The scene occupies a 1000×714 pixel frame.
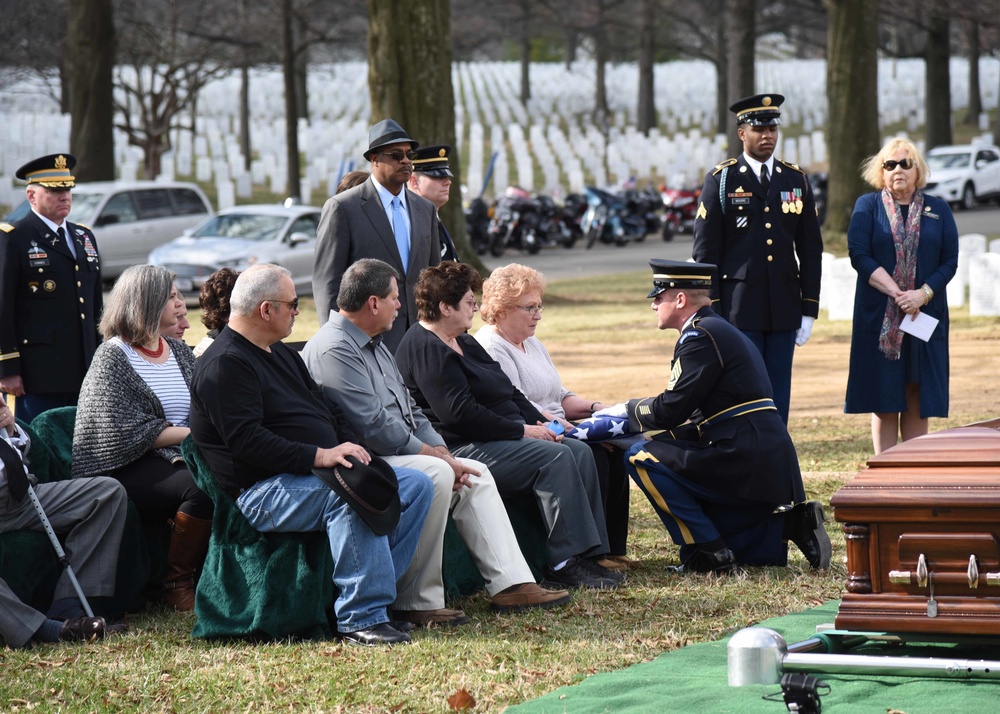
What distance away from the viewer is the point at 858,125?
20703mm

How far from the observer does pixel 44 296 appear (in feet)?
25.2

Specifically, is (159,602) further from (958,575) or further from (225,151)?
(225,151)

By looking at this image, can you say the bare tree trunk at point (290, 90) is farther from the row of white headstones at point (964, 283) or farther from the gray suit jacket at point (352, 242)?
the gray suit jacket at point (352, 242)

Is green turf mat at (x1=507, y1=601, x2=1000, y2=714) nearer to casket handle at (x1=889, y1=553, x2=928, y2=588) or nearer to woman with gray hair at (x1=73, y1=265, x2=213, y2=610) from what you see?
→ casket handle at (x1=889, y1=553, x2=928, y2=588)

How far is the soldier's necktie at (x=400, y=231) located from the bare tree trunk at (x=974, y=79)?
39048 mm

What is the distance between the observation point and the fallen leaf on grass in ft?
15.0

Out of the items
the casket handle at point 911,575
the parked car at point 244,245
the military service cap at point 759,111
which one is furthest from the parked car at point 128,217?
the casket handle at point 911,575

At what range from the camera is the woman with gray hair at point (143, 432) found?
19.6 ft

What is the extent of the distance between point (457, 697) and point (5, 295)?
4.14 m

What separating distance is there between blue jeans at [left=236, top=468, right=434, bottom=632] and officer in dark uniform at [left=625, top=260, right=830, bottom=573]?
5.02ft

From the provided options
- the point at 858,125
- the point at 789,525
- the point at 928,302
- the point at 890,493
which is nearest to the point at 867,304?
the point at 928,302

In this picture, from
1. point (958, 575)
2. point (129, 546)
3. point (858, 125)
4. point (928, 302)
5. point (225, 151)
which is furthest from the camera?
point (225, 151)

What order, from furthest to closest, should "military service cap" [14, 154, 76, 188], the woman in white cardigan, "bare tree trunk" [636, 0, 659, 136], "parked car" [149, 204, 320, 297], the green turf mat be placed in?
1. "bare tree trunk" [636, 0, 659, 136]
2. "parked car" [149, 204, 320, 297]
3. "military service cap" [14, 154, 76, 188]
4. the woman in white cardigan
5. the green turf mat

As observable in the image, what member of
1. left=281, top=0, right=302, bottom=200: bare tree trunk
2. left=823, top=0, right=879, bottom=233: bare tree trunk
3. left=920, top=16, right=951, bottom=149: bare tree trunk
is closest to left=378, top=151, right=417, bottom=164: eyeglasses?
left=823, top=0, right=879, bottom=233: bare tree trunk
